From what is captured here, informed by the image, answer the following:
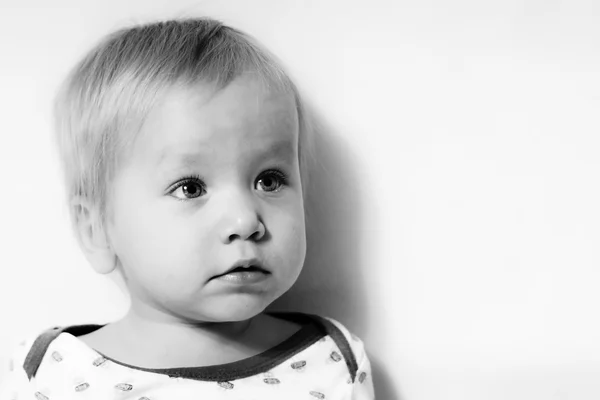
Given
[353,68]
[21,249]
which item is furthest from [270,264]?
[21,249]

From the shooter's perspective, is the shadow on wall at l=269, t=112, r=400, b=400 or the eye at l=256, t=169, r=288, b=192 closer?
the eye at l=256, t=169, r=288, b=192

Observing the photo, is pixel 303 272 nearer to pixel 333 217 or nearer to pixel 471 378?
pixel 333 217

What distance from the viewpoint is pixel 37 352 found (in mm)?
1075

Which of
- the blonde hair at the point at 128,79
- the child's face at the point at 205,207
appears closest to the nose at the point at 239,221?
the child's face at the point at 205,207

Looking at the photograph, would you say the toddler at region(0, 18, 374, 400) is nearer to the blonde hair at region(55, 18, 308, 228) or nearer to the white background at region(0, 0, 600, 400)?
the blonde hair at region(55, 18, 308, 228)

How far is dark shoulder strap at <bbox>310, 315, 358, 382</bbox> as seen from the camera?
3.70ft

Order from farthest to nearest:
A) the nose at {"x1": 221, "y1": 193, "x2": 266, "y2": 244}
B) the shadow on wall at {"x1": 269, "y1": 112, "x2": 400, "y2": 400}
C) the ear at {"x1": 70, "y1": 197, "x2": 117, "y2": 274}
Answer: the shadow on wall at {"x1": 269, "y1": 112, "x2": 400, "y2": 400}
the ear at {"x1": 70, "y1": 197, "x2": 117, "y2": 274}
the nose at {"x1": 221, "y1": 193, "x2": 266, "y2": 244}

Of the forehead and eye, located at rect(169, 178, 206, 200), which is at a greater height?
the forehead

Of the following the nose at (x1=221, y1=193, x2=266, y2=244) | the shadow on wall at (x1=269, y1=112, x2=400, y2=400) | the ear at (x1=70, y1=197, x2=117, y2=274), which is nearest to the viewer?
the nose at (x1=221, y1=193, x2=266, y2=244)

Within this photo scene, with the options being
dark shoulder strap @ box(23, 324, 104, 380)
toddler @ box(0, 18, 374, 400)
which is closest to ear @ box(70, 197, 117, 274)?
toddler @ box(0, 18, 374, 400)

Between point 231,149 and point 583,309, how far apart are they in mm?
506

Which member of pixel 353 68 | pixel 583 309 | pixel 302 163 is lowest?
pixel 583 309

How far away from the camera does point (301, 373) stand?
109 centimetres

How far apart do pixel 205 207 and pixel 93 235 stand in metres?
0.19
